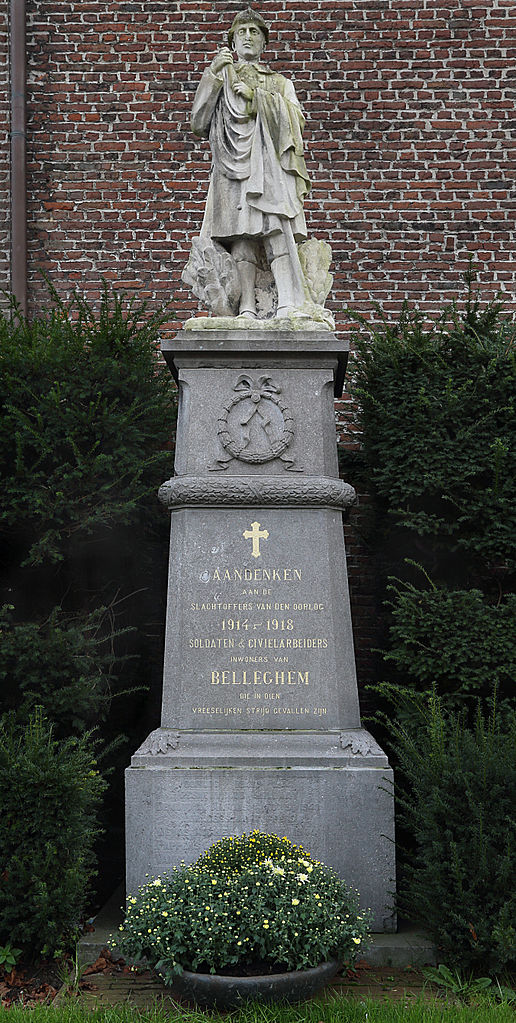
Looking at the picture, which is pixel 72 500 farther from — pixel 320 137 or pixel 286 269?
pixel 320 137

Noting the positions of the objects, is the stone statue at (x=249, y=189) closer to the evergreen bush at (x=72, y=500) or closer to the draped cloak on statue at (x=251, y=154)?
the draped cloak on statue at (x=251, y=154)

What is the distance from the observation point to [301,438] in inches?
201

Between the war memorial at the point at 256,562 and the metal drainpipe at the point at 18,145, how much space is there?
3.39 metres

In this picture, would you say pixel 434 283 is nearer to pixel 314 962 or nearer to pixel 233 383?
pixel 233 383

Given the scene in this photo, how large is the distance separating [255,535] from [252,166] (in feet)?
6.79

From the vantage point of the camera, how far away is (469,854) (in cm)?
407

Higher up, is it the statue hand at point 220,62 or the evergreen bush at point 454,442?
the statue hand at point 220,62

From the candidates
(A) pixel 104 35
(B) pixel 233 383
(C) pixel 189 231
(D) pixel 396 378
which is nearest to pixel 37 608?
(B) pixel 233 383

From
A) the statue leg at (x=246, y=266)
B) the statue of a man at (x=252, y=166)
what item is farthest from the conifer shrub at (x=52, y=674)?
the statue of a man at (x=252, y=166)

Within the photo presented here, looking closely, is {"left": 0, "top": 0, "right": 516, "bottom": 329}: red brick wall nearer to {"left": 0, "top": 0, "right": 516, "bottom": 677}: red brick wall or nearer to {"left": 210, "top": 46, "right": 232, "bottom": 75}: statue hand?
{"left": 0, "top": 0, "right": 516, "bottom": 677}: red brick wall

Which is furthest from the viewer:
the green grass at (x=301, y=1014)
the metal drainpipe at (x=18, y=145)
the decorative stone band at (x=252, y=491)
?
the metal drainpipe at (x=18, y=145)

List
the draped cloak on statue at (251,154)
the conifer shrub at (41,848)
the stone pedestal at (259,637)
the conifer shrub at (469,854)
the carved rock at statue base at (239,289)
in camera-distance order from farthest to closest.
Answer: the draped cloak on statue at (251,154), the carved rock at statue base at (239,289), the stone pedestal at (259,637), the conifer shrub at (41,848), the conifer shrub at (469,854)

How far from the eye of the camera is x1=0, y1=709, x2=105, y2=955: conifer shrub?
4184 mm

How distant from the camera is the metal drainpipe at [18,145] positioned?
8.41 meters
